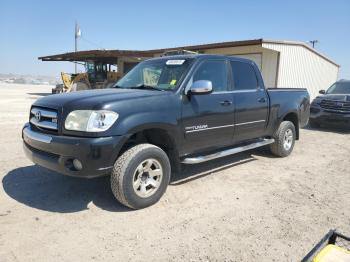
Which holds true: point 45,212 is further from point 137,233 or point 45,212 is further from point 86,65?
point 86,65

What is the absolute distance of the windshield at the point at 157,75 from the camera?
174 inches

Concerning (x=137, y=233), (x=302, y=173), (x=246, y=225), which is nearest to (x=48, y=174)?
(x=137, y=233)

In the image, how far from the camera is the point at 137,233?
3.27m

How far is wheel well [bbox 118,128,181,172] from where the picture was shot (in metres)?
4.05

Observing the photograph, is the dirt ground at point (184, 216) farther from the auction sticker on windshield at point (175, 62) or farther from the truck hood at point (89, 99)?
the auction sticker on windshield at point (175, 62)

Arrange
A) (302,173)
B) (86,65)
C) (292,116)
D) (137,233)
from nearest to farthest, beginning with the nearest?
(137,233), (302,173), (292,116), (86,65)

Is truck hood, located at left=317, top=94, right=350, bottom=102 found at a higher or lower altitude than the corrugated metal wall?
lower

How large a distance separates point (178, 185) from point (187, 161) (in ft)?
1.82

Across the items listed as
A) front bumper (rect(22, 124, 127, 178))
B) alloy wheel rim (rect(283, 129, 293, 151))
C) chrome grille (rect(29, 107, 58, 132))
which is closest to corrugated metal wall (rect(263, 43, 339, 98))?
alloy wheel rim (rect(283, 129, 293, 151))

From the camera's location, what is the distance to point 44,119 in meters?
3.83

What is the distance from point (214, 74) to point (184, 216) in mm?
2306

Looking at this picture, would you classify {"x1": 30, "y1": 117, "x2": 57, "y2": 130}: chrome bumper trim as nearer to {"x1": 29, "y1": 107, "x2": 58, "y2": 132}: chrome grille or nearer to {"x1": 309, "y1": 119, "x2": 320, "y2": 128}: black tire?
{"x1": 29, "y1": 107, "x2": 58, "y2": 132}: chrome grille

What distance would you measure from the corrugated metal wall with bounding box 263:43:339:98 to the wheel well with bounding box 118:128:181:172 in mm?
10848

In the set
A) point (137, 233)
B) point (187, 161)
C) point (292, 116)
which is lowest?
point (137, 233)
